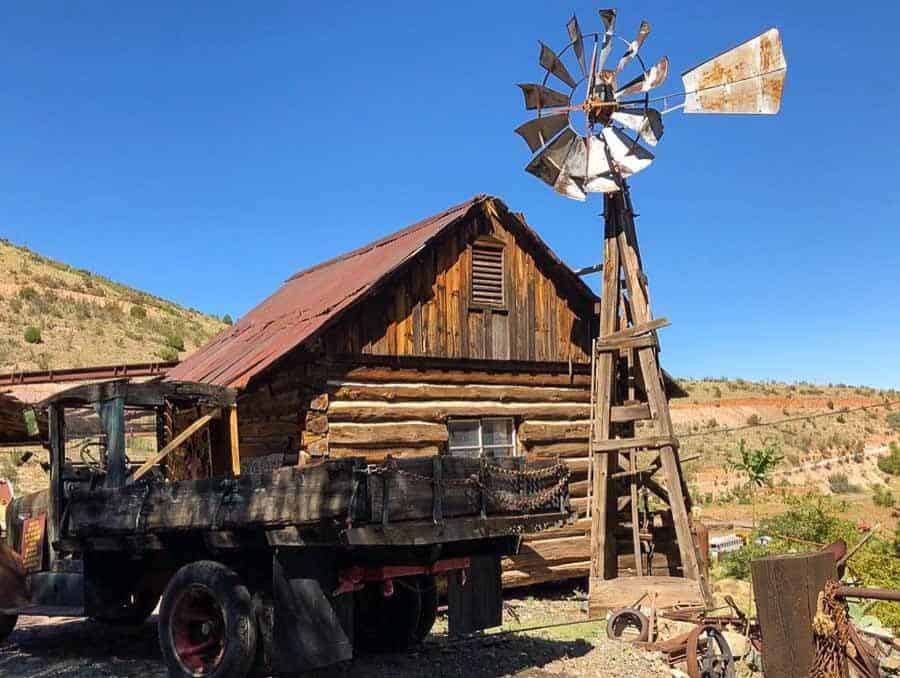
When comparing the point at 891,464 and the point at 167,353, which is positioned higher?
the point at 167,353

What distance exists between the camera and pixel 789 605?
11.8 feet

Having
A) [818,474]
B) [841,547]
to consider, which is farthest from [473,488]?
[818,474]

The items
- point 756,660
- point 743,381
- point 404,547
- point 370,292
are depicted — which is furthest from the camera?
point 743,381

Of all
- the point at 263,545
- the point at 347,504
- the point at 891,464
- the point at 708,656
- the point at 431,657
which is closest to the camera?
the point at 347,504

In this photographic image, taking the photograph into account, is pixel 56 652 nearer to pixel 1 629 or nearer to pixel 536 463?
pixel 1 629

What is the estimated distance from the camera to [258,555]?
748 centimetres

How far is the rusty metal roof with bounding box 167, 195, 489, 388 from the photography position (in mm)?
11117

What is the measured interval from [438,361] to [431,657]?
4998 mm

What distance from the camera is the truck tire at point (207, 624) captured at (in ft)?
22.8

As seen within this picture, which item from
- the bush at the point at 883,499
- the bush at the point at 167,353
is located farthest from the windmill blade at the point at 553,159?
the bush at the point at 167,353

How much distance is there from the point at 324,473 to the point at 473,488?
144 centimetres

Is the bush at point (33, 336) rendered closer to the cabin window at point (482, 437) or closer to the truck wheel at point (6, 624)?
the cabin window at point (482, 437)

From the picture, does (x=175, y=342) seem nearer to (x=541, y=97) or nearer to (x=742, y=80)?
(x=541, y=97)

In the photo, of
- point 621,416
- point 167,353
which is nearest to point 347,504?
point 621,416
